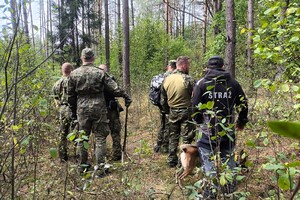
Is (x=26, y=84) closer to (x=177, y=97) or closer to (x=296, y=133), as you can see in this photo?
(x=177, y=97)

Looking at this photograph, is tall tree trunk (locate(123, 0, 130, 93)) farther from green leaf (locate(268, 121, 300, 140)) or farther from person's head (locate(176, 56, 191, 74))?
green leaf (locate(268, 121, 300, 140))

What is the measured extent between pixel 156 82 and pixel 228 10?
6.77ft

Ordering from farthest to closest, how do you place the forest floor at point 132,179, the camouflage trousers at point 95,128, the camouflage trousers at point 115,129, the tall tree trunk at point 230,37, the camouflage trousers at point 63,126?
the tall tree trunk at point 230,37, the camouflage trousers at point 115,129, the camouflage trousers at point 63,126, the camouflage trousers at point 95,128, the forest floor at point 132,179

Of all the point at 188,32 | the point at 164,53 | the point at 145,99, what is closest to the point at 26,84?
the point at 145,99

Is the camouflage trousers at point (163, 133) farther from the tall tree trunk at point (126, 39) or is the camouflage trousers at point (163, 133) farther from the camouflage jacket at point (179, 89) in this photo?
the tall tree trunk at point (126, 39)

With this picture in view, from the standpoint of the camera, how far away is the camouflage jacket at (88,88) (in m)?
4.52

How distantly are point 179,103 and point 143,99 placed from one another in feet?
19.1

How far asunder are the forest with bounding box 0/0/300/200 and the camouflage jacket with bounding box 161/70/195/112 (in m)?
0.97

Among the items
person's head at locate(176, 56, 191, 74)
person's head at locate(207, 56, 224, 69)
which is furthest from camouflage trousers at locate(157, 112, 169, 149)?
person's head at locate(207, 56, 224, 69)

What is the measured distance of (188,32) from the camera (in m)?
38.0

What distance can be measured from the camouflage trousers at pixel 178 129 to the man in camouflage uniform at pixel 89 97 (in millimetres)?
1150

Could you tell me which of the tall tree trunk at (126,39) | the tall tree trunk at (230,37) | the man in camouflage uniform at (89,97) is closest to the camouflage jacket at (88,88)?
the man in camouflage uniform at (89,97)

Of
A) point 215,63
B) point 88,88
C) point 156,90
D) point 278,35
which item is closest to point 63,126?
point 88,88

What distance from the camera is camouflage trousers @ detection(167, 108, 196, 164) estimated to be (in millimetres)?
4875
